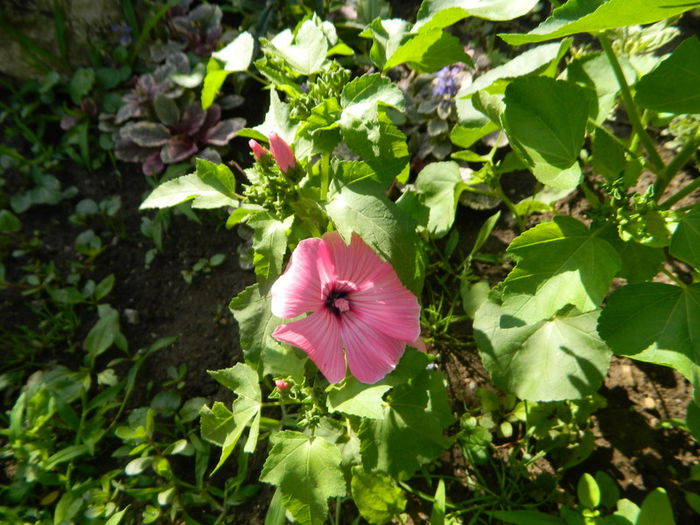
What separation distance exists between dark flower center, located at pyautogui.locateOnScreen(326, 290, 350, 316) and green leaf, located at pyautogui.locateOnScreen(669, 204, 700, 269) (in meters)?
0.68

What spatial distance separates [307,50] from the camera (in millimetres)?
1224

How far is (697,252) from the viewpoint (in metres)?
0.89

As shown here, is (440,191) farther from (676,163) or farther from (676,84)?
(676,84)

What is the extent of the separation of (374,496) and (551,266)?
0.91 metres

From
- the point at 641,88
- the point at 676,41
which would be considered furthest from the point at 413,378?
the point at 676,41

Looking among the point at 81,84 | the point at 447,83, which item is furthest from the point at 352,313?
the point at 81,84

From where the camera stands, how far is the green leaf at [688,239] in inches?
34.9

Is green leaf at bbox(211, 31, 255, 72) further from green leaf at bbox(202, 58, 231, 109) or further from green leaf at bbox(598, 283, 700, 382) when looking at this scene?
green leaf at bbox(598, 283, 700, 382)

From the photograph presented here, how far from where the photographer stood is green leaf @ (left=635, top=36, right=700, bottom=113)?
85 cm

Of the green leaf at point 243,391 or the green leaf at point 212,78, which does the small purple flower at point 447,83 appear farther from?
the green leaf at point 243,391

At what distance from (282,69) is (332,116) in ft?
1.07

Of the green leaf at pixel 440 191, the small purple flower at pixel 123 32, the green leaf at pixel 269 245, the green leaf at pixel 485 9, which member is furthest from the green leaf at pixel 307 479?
the small purple flower at pixel 123 32

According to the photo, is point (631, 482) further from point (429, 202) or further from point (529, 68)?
point (529, 68)

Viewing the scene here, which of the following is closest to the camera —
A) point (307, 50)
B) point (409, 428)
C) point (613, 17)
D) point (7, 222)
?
point (613, 17)
